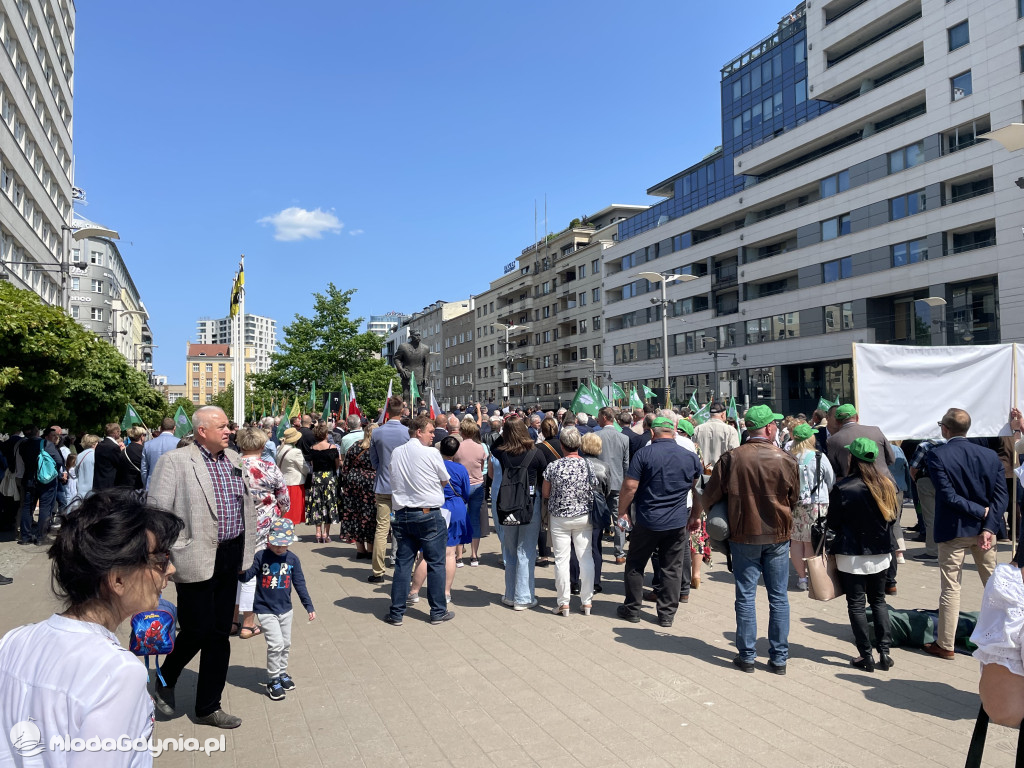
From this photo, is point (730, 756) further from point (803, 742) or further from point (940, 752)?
point (940, 752)

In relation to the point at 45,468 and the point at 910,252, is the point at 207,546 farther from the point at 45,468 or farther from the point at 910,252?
the point at 910,252

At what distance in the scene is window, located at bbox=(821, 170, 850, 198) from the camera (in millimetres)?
43531

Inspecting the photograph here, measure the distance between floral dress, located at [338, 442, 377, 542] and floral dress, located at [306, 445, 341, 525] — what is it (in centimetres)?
113

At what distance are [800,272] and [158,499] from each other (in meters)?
47.8

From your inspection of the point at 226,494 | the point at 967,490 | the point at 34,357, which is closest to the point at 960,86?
the point at 967,490

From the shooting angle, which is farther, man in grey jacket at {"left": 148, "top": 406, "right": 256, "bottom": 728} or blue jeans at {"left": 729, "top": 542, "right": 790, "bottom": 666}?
blue jeans at {"left": 729, "top": 542, "right": 790, "bottom": 666}

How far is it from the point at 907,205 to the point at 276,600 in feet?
139

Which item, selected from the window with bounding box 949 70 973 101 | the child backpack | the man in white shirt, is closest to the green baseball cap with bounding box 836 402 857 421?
the man in white shirt

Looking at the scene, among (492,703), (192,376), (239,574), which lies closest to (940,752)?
(492,703)

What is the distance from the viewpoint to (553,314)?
8062 centimetres

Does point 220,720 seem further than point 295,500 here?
No

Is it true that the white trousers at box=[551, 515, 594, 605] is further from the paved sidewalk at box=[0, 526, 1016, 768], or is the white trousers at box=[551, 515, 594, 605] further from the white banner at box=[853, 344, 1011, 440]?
the white banner at box=[853, 344, 1011, 440]

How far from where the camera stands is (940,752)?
430 centimetres

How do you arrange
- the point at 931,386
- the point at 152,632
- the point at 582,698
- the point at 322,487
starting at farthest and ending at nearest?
the point at 322,487, the point at 931,386, the point at 582,698, the point at 152,632
